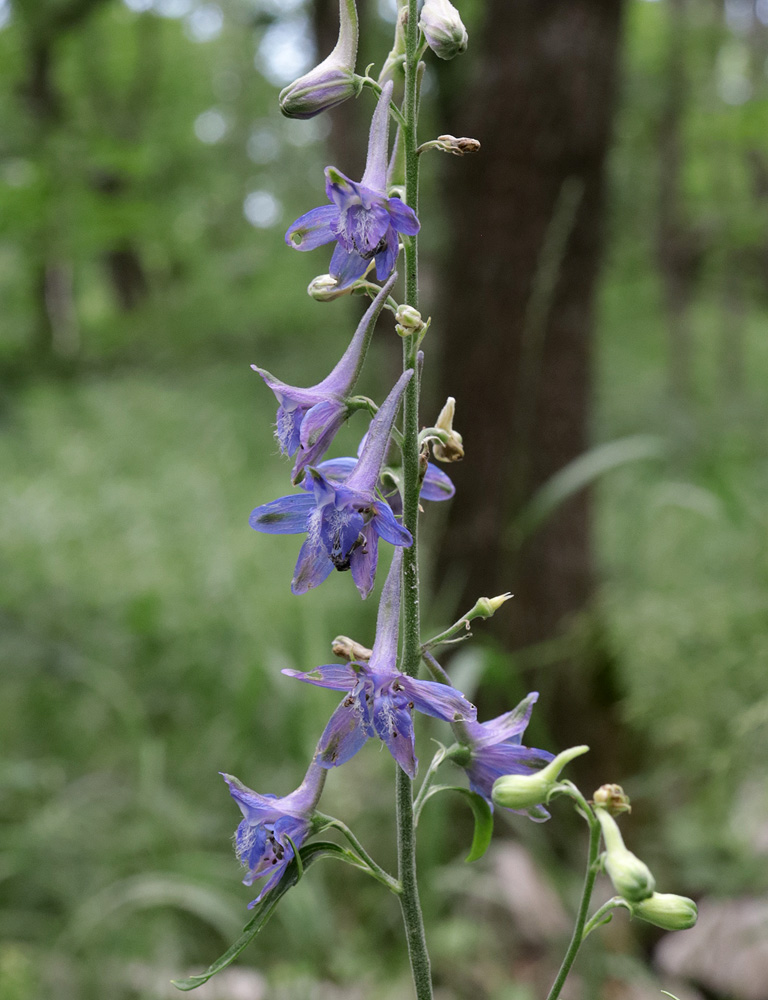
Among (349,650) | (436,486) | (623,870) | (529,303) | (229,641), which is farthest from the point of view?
(229,641)

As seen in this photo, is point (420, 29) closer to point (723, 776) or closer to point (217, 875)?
point (217, 875)

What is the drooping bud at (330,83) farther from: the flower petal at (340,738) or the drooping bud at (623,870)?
the drooping bud at (623,870)

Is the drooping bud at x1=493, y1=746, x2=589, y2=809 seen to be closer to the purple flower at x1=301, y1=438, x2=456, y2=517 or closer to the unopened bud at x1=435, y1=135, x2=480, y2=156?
the purple flower at x1=301, y1=438, x2=456, y2=517

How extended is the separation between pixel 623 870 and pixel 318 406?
712mm

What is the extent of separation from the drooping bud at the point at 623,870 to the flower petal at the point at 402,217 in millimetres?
792

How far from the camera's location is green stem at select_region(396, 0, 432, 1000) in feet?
3.86

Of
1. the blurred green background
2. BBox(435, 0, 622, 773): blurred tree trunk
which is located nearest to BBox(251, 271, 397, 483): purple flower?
the blurred green background

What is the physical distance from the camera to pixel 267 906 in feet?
3.53

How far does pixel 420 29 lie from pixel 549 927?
12.5 feet

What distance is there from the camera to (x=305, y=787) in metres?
1.23

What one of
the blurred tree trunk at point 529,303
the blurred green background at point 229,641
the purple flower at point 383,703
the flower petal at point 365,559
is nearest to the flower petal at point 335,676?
A: the purple flower at point 383,703

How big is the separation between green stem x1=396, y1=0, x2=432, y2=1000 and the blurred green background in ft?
4.89

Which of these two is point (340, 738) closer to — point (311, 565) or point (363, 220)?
point (311, 565)

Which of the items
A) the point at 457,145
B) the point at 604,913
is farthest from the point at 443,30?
the point at 604,913
